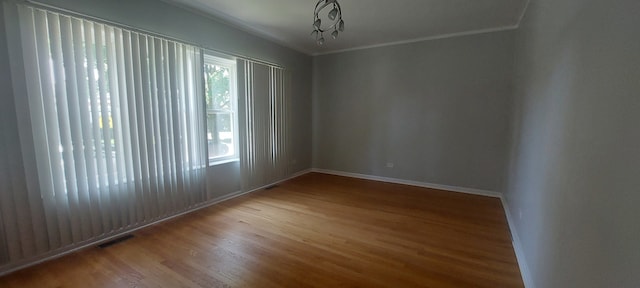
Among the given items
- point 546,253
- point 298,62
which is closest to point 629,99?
point 546,253

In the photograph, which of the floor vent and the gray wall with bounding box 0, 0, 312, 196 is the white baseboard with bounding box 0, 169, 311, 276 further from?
the gray wall with bounding box 0, 0, 312, 196

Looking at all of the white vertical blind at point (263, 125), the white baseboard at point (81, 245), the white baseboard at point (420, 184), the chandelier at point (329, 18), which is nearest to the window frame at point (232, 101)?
the white vertical blind at point (263, 125)

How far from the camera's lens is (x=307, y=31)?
3.93 meters

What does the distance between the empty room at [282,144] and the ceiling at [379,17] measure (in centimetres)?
4

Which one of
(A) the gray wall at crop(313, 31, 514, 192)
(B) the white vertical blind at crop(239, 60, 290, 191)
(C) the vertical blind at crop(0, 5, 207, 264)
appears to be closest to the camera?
(C) the vertical blind at crop(0, 5, 207, 264)

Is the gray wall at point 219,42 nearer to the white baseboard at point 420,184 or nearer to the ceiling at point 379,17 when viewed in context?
the ceiling at point 379,17

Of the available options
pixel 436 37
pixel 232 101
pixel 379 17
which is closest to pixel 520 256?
pixel 379 17

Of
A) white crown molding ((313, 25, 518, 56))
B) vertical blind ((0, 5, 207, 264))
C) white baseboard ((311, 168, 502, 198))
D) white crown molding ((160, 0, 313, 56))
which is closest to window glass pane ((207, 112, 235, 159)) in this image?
vertical blind ((0, 5, 207, 264))

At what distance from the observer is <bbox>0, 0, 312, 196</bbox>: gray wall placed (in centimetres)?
238

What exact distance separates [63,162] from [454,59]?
5023mm

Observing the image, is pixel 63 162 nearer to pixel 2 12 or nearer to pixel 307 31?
pixel 2 12

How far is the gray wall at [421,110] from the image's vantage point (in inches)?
151

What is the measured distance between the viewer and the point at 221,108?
3.70 m

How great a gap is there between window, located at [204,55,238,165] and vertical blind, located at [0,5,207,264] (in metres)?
0.32
